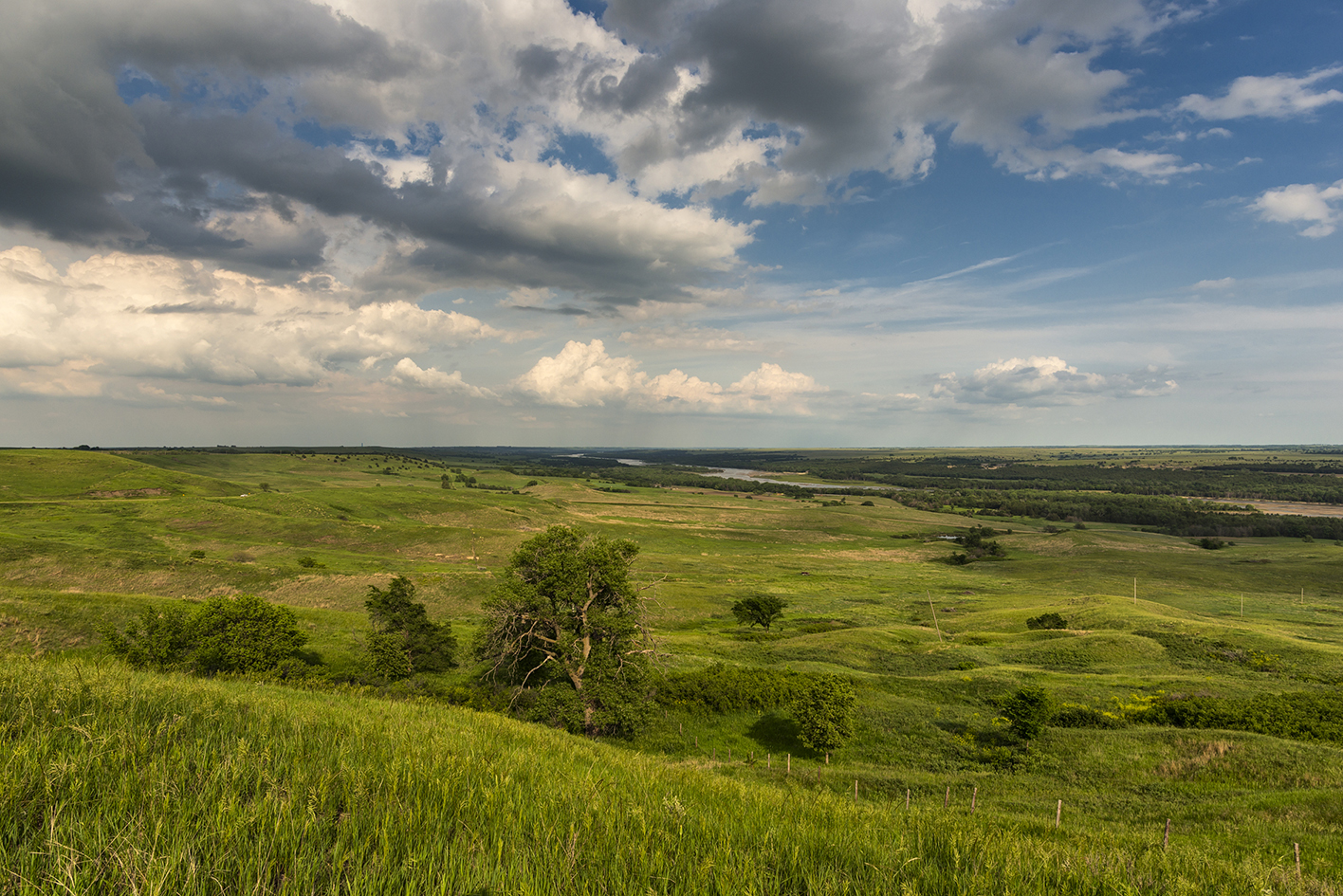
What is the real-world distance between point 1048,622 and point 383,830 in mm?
70898

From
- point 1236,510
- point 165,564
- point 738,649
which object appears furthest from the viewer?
point 1236,510

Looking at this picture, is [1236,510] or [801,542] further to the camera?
[1236,510]

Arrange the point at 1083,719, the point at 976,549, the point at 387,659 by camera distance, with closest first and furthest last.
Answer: the point at 1083,719 → the point at 387,659 → the point at 976,549

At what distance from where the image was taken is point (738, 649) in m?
49.0

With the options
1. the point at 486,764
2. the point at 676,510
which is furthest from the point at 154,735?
the point at 676,510

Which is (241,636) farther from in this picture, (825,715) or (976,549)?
(976,549)

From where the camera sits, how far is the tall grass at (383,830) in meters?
3.18

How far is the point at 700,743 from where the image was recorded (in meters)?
30.2

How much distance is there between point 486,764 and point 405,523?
124904mm

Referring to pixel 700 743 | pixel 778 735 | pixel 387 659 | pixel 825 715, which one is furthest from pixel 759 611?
pixel 387 659

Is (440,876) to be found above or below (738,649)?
above

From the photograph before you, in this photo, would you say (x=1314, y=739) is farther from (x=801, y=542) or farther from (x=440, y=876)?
(x=801, y=542)

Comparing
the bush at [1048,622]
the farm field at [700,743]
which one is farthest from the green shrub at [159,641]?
the bush at [1048,622]

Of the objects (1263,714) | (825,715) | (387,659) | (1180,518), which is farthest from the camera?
(1180,518)
